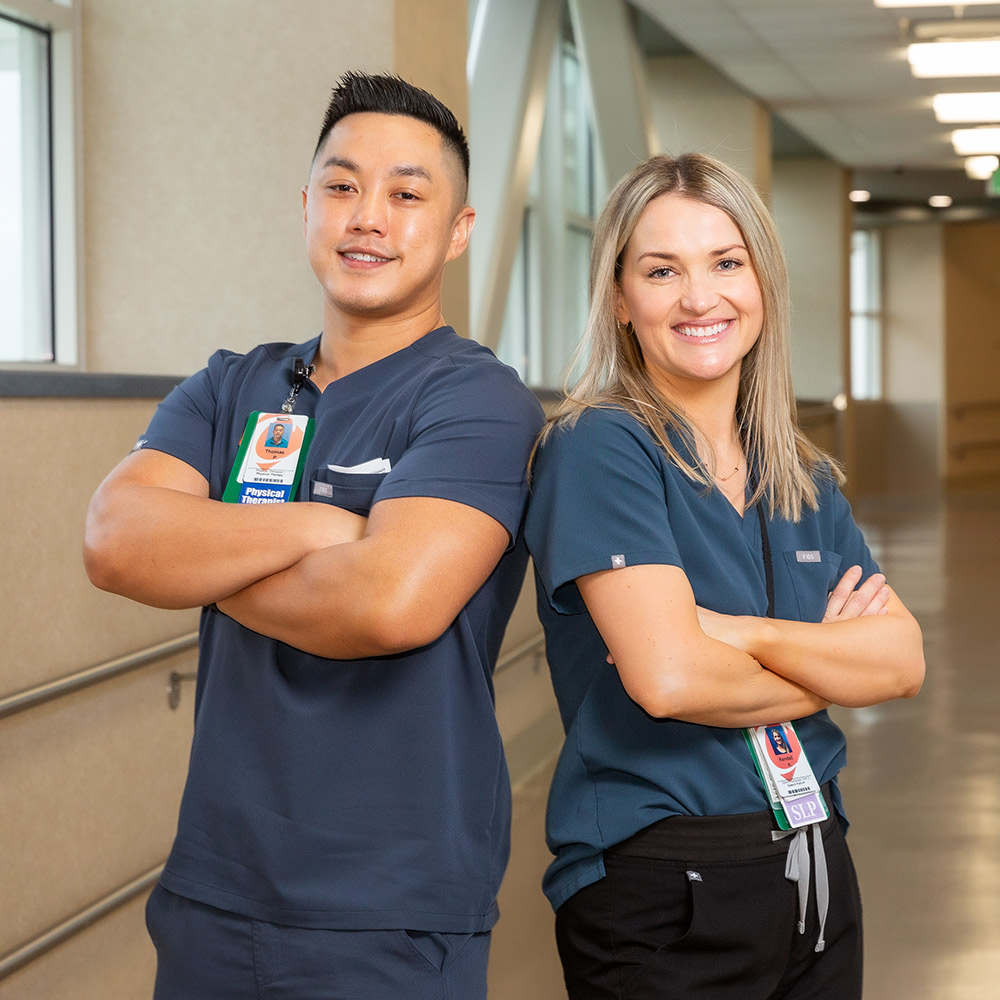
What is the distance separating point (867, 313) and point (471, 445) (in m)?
19.1

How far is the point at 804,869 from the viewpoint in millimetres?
1491

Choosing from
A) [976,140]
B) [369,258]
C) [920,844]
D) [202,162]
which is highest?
[976,140]

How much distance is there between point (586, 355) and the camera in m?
1.71

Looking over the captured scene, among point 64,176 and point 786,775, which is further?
point 64,176

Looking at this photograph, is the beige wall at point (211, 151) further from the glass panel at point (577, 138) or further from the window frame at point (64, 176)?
the glass panel at point (577, 138)

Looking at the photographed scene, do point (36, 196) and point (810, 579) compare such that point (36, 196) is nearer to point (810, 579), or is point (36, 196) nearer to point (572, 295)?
point (810, 579)

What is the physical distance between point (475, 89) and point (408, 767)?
7.24m

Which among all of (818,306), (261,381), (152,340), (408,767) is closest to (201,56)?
(152,340)

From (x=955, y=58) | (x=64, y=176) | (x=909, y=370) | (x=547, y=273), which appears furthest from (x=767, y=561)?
(x=909, y=370)

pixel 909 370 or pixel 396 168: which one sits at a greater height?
pixel 909 370

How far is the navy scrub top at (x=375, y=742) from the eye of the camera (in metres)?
1.37

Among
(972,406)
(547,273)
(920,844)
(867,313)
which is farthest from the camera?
(972,406)

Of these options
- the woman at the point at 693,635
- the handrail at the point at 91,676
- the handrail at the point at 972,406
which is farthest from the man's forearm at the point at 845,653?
the handrail at the point at 972,406

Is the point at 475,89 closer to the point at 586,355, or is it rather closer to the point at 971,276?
the point at 586,355
